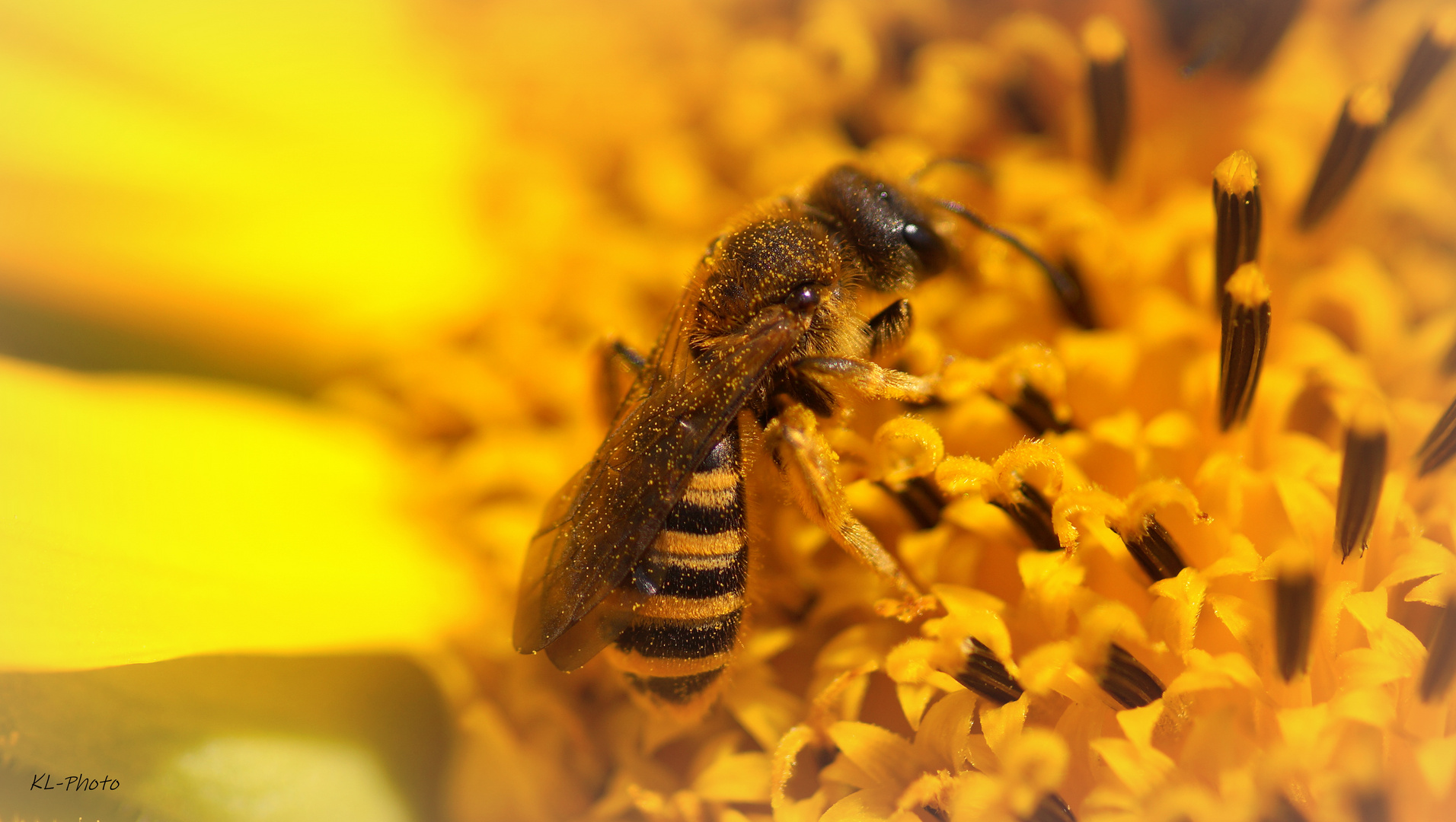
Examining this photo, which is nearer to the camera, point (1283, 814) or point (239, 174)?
point (1283, 814)

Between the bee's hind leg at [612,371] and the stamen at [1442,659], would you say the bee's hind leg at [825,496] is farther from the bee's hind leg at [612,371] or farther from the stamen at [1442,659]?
the stamen at [1442,659]

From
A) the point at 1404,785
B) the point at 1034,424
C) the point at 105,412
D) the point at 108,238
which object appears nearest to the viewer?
the point at 1404,785

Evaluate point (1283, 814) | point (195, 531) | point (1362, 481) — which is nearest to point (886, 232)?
point (1362, 481)

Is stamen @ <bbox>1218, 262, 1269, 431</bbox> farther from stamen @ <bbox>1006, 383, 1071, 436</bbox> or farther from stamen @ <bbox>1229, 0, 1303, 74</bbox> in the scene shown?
Answer: stamen @ <bbox>1229, 0, 1303, 74</bbox>

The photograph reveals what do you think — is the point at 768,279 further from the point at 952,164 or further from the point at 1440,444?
the point at 1440,444

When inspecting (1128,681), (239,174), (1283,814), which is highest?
(239,174)

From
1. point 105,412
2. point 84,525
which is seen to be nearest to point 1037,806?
point 84,525

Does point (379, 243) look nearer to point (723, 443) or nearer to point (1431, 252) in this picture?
point (723, 443)

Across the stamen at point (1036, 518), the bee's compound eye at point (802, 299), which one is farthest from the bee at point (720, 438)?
the stamen at point (1036, 518)
